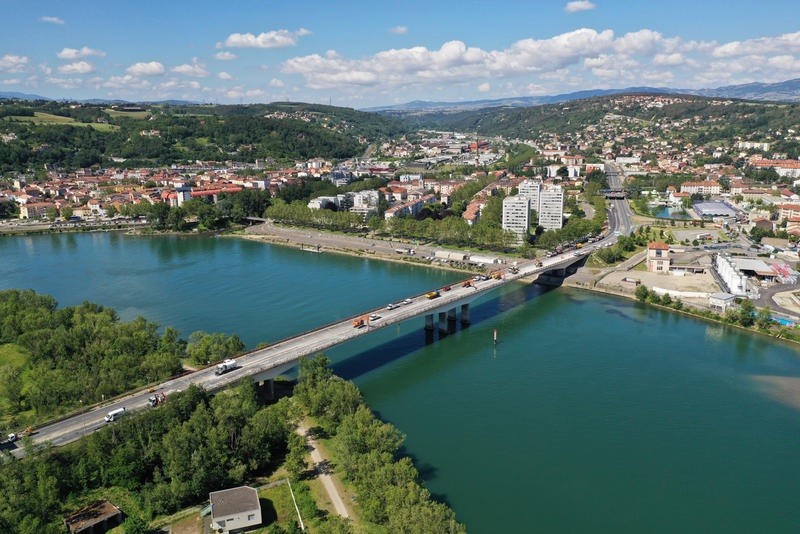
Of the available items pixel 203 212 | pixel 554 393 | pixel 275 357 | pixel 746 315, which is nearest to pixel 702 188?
pixel 746 315

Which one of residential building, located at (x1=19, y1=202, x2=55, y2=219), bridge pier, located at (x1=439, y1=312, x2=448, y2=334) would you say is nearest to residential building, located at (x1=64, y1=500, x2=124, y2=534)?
bridge pier, located at (x1=439, y1=312, x2=448, y2=334)

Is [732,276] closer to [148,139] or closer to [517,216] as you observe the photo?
[517,216]

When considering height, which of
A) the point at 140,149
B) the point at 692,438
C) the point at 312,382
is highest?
the point at 140,149

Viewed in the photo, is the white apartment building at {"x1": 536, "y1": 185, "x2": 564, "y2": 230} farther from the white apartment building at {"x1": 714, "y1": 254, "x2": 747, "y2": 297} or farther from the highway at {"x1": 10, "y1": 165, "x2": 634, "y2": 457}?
the highway at {"x1": 10, "y1": 165, "x2": 634, "y2": 457}

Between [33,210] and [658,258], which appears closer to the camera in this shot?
[658,258]

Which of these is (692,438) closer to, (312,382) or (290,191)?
(312,382)

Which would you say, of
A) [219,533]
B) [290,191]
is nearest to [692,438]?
[219,533]

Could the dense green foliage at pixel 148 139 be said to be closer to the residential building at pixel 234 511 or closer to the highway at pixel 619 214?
the highway at pixel 619 214
